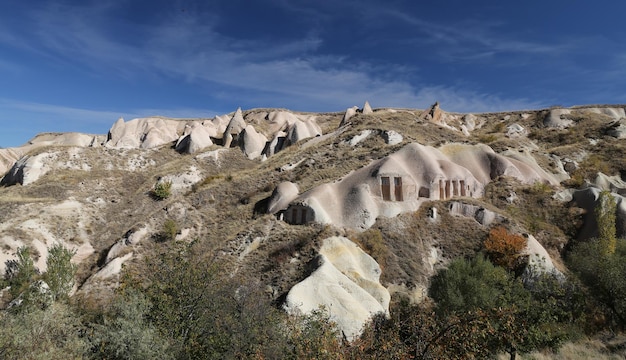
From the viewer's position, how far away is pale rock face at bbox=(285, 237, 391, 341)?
67.9 ft

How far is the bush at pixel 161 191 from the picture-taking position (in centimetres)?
4347

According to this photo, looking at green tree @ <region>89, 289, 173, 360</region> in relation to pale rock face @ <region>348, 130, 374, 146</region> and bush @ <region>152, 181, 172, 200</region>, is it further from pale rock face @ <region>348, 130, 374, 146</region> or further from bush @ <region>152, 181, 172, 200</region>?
pale rock face @ <region>348, 130, 374, 146</region>

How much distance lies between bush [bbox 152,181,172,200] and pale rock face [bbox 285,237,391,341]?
2498 cm

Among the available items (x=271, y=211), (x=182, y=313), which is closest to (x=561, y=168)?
(x=271, y=211)

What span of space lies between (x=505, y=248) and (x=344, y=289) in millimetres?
14421

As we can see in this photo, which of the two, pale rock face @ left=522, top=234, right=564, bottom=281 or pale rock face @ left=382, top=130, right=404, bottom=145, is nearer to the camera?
pale rock face @ left=522, top=234, right=564, bottom=281

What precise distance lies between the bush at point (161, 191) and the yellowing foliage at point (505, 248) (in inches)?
1386

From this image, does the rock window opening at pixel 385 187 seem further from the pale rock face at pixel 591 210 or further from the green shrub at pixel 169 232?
the green shrub at pixel 169 232

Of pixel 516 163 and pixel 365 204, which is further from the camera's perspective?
pixel 516 163

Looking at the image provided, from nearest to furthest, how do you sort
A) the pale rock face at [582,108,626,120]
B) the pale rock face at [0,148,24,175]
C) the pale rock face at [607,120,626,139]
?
1. the pale rock face at [607,120,626,139]
2. the pale rock face at [0,148,24,175]
3. the pale rock face at [582,108,626,120]

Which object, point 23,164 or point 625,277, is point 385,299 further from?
point 23,164

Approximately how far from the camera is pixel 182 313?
51.2 feet

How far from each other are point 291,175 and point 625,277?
30.2m

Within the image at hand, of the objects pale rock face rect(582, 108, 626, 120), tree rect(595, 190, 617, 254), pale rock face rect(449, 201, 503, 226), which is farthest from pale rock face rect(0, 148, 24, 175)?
pale rock face rect(582, 108, 626, 120)
